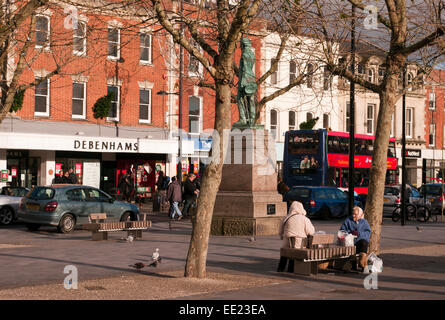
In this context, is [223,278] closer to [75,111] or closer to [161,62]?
[75,111]

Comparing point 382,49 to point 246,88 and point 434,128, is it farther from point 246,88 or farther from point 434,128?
point 434,128

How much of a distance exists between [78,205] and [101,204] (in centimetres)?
88

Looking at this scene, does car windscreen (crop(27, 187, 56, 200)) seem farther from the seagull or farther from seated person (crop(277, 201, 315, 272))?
seated person (crop(277, 201, 315, 272))

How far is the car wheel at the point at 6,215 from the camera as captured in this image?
88.1 ft

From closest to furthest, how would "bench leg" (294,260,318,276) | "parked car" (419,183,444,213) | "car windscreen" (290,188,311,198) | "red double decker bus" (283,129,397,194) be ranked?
"bench leg" (294,260,318,276)
"car windscreen" (290,188,311,198)
"red double decker bus" (283,129,397,194)
"parked car" (419,183,444,213)

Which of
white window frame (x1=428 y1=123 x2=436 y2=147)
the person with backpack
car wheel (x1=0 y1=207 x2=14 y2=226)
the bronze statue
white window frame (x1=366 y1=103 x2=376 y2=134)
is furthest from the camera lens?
white window frame (x1=428 y1=123 x2=436 y2=147)

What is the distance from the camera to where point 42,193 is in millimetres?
24000

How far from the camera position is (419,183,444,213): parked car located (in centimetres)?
3988

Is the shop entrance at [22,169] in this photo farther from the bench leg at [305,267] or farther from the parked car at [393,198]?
the bench leg at [305,267]

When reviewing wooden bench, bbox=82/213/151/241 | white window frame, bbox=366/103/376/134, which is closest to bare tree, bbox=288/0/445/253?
wooden bench, bbox=82/213/151/241

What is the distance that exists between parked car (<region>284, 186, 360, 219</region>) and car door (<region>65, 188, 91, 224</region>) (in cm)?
1137

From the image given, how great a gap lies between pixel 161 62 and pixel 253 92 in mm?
21193

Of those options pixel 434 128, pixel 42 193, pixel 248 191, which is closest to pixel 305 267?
pixel 248 191

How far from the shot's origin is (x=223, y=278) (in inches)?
525
